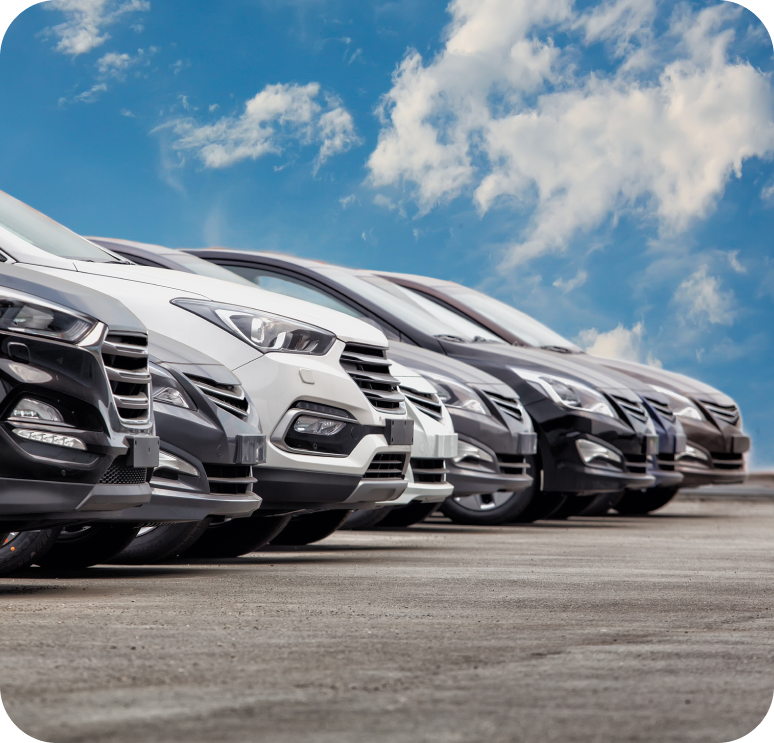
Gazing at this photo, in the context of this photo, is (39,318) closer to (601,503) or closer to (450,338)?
(450,338)

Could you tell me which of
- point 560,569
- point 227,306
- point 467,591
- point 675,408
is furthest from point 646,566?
point 675,408

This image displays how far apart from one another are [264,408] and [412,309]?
5.13 m

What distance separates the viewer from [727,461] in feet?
50.6

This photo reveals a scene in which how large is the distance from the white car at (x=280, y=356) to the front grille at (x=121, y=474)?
1727 millimetres

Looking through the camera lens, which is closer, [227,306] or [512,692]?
[512,692]

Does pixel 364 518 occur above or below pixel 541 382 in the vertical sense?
below

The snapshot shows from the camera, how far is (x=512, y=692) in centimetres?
368

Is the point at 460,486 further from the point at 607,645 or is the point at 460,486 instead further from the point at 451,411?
the point at 607,645

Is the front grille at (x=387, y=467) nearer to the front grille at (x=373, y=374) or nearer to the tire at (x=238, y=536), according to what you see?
the front grille at (x=373, y=374)

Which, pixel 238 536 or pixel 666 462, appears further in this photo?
pixel 666 462

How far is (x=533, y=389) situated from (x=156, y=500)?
6395 millimetres

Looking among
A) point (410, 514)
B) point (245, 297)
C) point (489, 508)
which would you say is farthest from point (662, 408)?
point (245, 297)

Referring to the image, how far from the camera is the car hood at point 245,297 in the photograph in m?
7.89

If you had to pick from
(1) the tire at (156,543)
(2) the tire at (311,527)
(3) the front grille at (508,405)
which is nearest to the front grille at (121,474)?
(1) the tire at (156,543)
